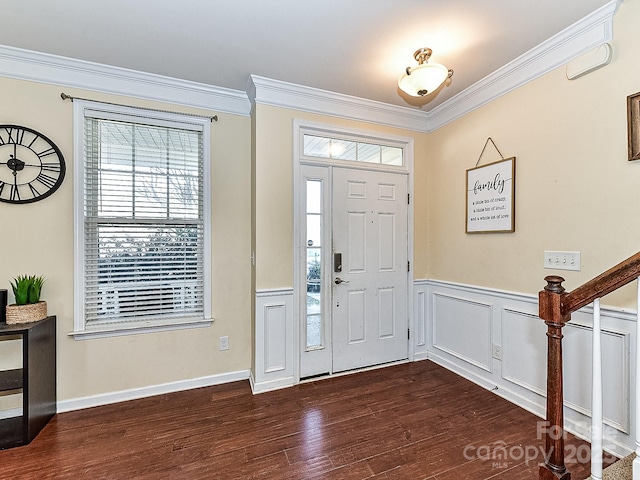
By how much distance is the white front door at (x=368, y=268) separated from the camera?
116 inches

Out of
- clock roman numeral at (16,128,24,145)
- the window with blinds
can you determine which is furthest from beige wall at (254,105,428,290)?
clock roman numeral at (16,128,24,145)

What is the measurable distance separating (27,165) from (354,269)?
2.71 m

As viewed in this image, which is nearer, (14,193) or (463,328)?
(14,193)

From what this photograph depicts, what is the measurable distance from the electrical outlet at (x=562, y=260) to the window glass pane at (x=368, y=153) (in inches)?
65.6

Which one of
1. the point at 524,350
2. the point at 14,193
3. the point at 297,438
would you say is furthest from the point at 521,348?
the point at 14,193

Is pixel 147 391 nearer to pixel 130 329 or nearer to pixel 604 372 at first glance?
pixel 130 329

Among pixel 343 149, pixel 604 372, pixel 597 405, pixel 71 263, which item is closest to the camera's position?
pixel 597 405

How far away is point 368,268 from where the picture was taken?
306cm

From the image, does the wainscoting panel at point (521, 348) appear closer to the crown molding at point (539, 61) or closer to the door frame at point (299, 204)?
the door frame at point (299, 204)

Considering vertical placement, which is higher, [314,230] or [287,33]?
[287,33]

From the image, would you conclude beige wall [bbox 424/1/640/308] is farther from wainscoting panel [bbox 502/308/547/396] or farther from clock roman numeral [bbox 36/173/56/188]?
clock roman numeral [bbox 36/173/56/188]

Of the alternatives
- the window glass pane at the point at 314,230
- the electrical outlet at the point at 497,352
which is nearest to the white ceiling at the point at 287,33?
the window glass pane at the point at 314,230

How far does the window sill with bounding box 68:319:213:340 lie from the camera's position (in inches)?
94.1

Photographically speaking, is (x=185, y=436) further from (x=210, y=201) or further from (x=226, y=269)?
(x=210, y=201)
